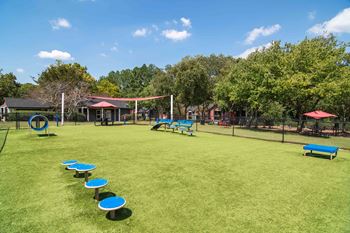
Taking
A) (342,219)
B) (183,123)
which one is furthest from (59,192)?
(183,123)

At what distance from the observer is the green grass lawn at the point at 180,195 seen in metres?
3.29

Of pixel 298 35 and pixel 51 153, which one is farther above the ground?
pixel 298 35

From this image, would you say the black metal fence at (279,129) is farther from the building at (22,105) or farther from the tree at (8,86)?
the tree at (8,86)

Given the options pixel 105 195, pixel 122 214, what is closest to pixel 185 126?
pixel 105 195

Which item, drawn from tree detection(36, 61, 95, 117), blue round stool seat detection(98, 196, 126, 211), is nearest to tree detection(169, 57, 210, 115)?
tree detection(36, 61, 95, 117)

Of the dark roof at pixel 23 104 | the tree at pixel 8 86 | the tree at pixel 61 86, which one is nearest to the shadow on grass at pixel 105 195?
the tree at pixel 61 86

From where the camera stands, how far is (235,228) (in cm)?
321

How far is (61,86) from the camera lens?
3234 cm

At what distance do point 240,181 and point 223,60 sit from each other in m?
43.6

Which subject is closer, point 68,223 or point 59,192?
point 68,223

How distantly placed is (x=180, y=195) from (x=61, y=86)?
33836 mm

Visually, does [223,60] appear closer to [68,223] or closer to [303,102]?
[303,102]

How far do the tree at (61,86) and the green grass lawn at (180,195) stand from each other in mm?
26081

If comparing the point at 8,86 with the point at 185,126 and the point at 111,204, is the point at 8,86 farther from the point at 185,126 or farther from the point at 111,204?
the point at 111,204
